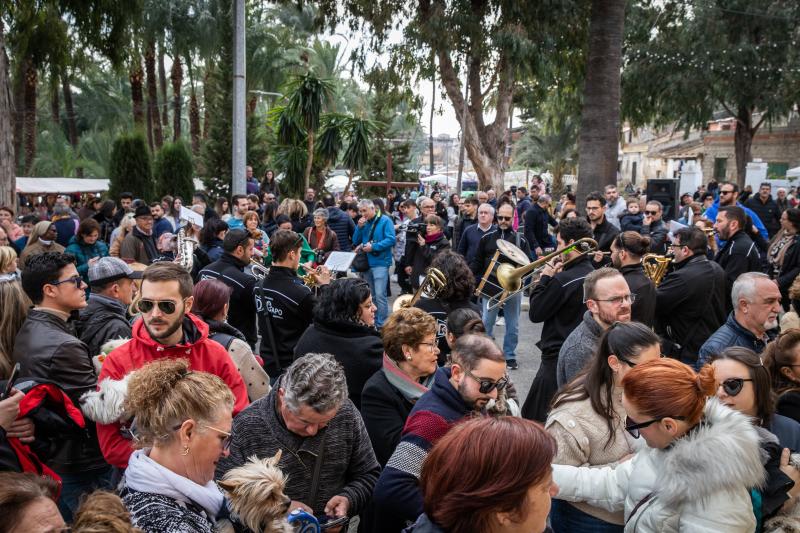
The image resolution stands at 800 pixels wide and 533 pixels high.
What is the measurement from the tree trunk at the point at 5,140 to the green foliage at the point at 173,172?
947 cm

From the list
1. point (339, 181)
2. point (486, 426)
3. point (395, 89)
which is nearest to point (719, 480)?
point (486, 426)

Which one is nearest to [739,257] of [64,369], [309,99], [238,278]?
[238,278]

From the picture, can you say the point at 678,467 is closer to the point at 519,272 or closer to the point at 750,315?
the point at 750,315

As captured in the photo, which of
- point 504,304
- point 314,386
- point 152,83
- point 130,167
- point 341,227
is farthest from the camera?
point 152,83

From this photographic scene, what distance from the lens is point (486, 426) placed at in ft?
6.43

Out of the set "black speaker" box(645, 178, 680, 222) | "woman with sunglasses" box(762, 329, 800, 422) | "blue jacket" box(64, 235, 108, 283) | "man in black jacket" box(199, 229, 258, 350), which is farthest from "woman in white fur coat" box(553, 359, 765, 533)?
"black speaker" box(645, 178, 680, 222)

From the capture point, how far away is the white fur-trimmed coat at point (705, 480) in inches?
89.8

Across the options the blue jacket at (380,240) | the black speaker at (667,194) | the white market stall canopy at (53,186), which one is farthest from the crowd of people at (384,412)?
the white market stall canopy at (53,186)

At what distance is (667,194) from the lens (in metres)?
17.0

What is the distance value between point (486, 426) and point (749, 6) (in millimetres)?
30172

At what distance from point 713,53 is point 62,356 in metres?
28.7

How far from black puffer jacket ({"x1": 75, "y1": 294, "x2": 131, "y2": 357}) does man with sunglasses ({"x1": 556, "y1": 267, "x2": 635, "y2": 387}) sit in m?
2.58

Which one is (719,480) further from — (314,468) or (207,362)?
(207,362)

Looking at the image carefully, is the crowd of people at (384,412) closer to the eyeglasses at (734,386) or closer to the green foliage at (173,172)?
the eyeglasses at (734,386)
